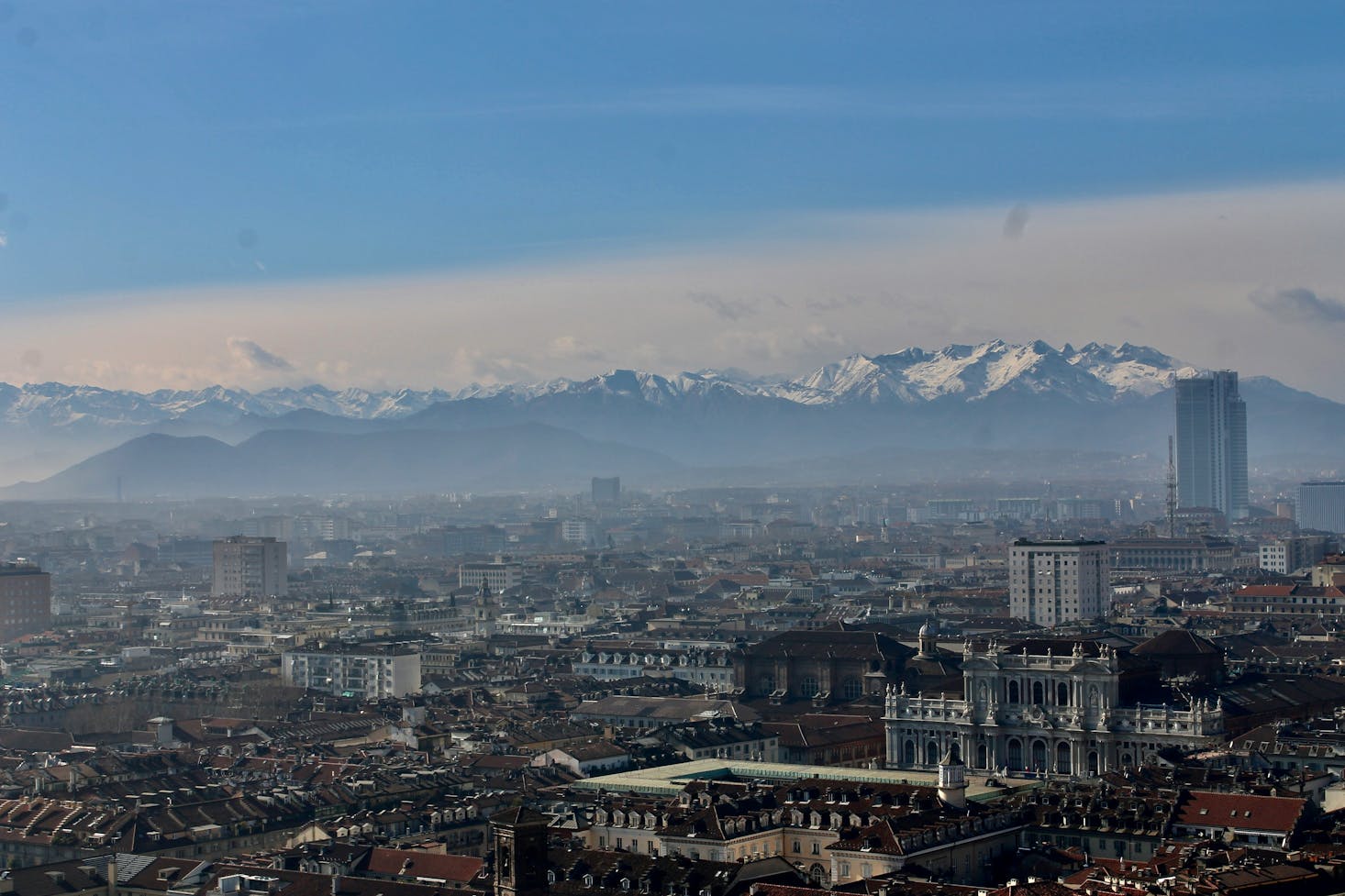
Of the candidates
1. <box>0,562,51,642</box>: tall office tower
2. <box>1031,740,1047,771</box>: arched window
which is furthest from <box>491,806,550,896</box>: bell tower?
<box>0,562,51,642</box>: tall office tower

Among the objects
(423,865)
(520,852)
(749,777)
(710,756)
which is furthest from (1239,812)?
(710,756)

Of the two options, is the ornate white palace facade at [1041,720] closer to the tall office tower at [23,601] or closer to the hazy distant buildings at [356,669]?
the hazy distant buildings at [356,669]

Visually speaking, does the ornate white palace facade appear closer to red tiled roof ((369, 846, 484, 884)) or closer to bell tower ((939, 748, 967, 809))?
bell tower ((939, 748, 967, 809))

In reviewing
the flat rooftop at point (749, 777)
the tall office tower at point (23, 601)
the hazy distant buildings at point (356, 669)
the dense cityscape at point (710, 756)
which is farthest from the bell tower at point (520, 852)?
the tall office tower at point (23, 601)

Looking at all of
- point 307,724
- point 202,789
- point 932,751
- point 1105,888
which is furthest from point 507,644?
point 1105,888

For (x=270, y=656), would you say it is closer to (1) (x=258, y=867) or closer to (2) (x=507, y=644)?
(2) (x=507, y=644)

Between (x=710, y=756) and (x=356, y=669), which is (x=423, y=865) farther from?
(x=356, y=669)
